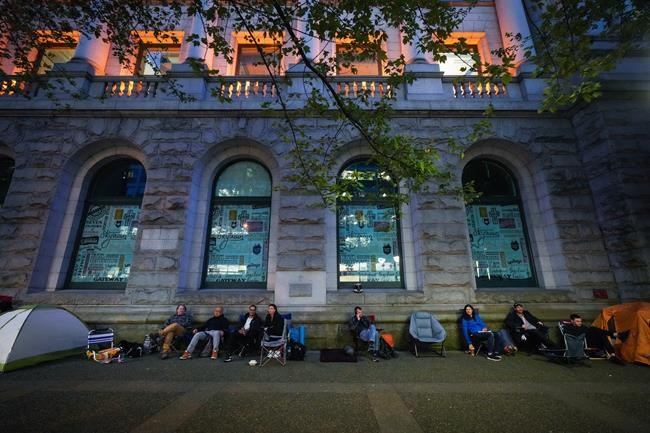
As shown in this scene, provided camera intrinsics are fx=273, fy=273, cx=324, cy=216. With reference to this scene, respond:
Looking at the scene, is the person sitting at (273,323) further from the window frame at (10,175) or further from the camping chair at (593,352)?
the window frame at (10,175)

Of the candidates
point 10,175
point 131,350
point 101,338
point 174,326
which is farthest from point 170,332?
point 10,175

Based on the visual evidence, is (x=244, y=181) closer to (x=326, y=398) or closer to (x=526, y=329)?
(x=326, y=398)

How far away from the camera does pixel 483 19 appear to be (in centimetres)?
1161

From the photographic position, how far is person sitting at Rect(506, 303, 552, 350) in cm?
707

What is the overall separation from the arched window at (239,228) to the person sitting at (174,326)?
4.40 feet

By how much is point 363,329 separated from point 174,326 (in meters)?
4.98

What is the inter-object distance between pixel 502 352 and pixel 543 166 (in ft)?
20.3

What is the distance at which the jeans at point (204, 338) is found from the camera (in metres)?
6.94

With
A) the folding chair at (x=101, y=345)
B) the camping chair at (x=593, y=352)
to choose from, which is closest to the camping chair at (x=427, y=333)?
the camping chair at (x=593, y=352)

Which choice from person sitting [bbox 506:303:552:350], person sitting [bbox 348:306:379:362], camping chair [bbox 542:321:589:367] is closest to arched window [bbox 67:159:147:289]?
person sitting [bbox 348:306:379:362]

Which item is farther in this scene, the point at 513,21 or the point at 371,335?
the point at 513,21

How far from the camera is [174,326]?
7.18 metres

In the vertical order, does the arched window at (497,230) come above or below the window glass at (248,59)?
below

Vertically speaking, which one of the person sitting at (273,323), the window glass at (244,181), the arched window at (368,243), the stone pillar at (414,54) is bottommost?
the person sitting at (273,323)
